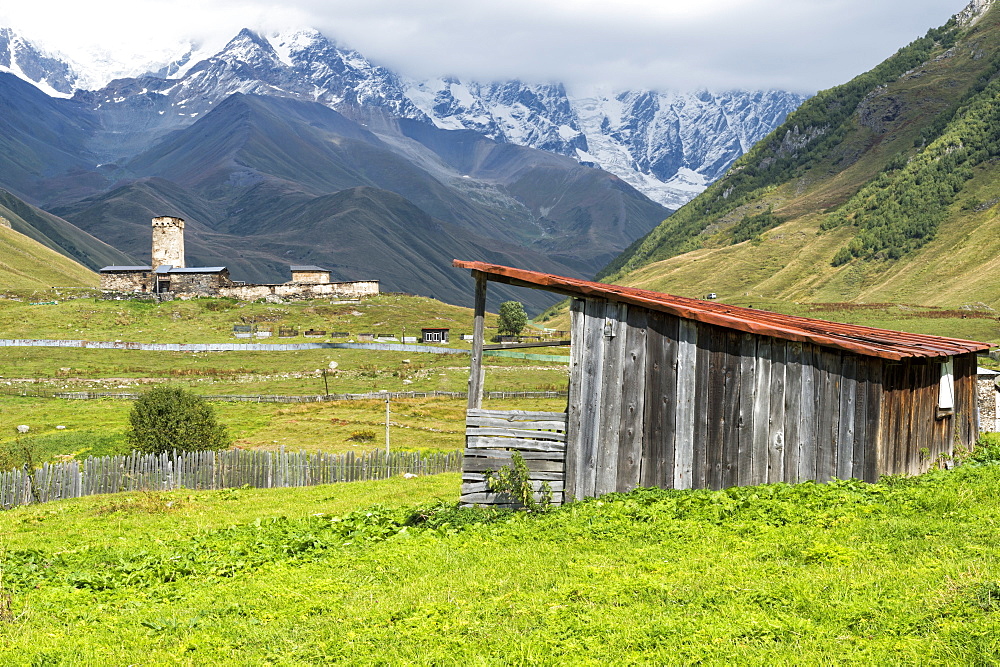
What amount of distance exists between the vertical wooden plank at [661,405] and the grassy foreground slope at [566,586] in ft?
1.77

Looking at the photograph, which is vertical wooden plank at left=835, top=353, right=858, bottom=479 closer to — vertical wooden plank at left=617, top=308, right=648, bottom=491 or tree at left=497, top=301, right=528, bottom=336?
vertical wooden plank at left=617, top=308, right=648, bottom=491

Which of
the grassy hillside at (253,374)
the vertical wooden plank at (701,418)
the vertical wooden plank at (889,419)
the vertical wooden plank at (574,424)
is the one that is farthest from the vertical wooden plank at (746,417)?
the grassy hillside at (253,374)

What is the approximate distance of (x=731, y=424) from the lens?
47.8ft

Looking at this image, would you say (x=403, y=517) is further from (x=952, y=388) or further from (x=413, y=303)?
(x=413, y=303)

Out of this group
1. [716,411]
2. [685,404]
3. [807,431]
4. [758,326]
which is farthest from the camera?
[685,404]

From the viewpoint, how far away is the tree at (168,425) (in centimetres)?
3394

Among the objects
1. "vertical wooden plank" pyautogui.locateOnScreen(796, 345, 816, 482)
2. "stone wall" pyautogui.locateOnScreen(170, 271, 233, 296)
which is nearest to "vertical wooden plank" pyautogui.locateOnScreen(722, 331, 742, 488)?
"vertical wooden plank" pyautogui.locateOnScreen(796, 345, 816, 482)

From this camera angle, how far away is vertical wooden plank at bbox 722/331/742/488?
14562mm

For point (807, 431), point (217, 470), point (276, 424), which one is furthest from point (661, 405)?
point (276, 424)

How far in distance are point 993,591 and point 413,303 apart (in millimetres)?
118750

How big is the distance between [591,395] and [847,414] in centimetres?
449

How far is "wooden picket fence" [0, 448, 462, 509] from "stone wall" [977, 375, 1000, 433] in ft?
67.4

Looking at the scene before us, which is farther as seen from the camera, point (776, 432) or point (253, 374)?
point (253, 374)

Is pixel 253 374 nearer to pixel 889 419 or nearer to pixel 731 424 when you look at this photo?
pixel 731 424
